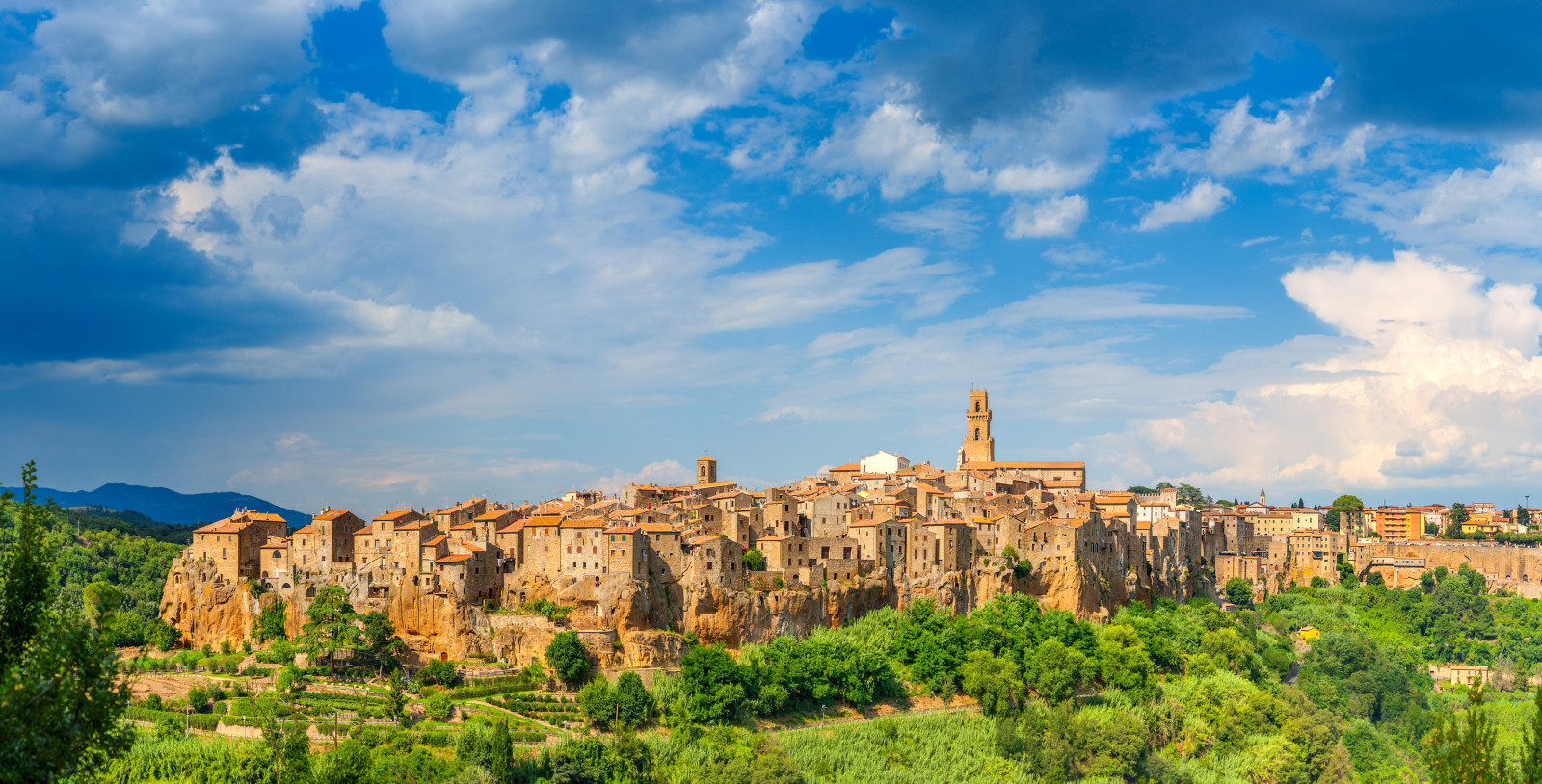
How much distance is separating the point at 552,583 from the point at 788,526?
1534cm

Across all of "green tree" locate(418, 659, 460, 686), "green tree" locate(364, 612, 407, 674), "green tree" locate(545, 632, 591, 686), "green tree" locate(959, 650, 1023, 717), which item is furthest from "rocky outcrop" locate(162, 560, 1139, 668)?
"green tree" locate(959, 650, 1023, 717)

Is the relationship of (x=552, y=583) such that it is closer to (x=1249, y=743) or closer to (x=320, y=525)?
(x=320, y=525)

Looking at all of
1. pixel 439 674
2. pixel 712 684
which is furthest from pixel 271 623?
pixel 712 684

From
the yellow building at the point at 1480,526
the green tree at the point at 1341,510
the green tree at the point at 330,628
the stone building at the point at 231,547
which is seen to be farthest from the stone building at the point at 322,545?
the yellow building at the point at 1480,526

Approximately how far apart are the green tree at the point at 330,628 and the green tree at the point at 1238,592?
66.6 m

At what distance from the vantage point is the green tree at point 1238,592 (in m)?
91.4

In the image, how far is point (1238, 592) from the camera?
300 feet

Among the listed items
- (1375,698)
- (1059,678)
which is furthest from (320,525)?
(1375,698)

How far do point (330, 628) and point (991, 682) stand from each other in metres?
32.1

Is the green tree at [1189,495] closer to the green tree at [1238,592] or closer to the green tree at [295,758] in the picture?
the green tree at [1238,592]

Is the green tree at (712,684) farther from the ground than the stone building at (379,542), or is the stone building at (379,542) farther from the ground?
the stone building at (379,542)

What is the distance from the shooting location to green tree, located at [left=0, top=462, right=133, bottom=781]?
1488 cm

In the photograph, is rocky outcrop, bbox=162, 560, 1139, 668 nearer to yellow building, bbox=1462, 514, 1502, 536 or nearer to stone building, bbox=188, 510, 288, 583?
stone building, bbox=188, 510, 288, 583

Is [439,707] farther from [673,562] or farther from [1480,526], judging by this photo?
[1480,526]
